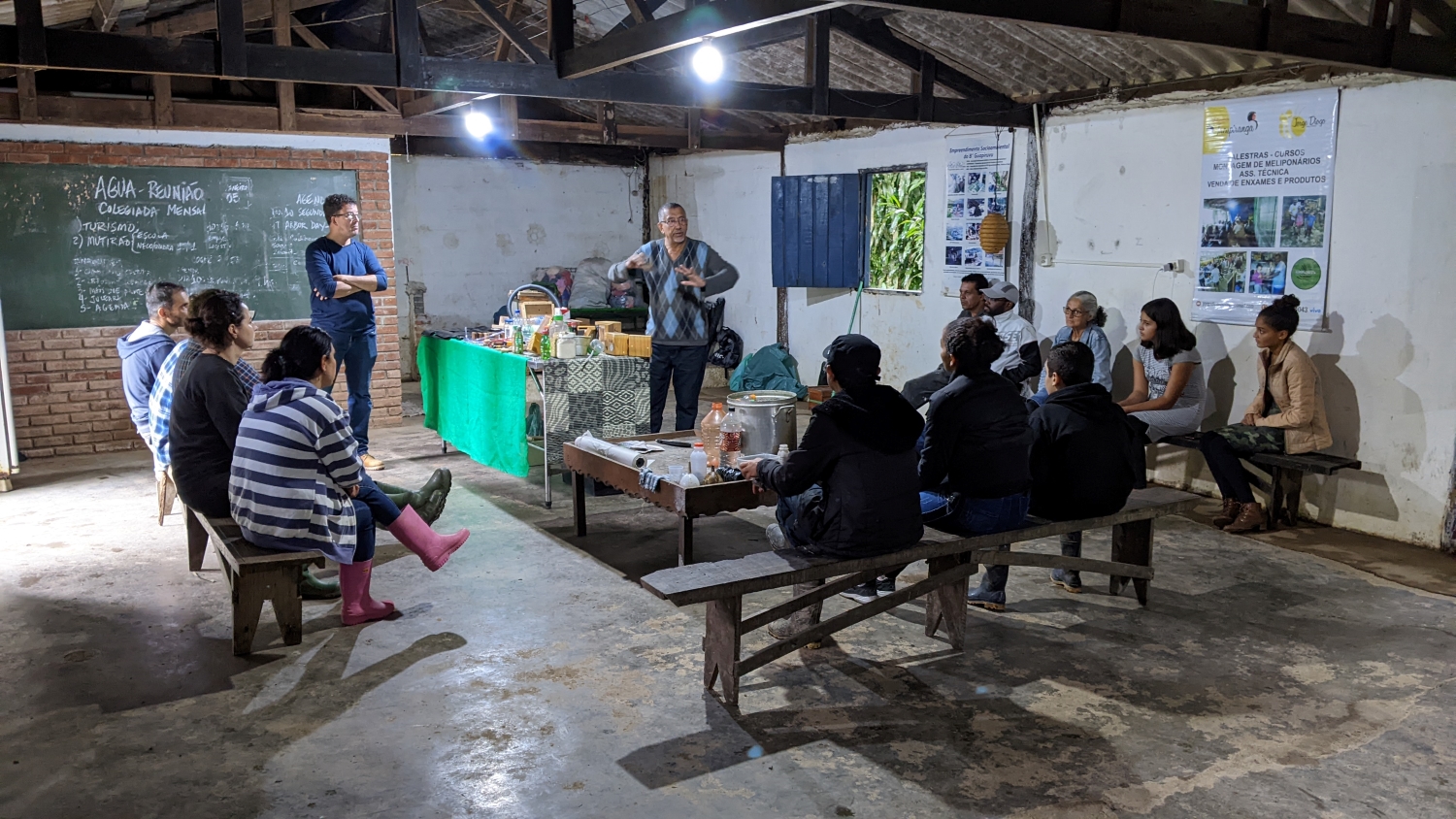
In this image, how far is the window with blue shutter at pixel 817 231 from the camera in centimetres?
1005

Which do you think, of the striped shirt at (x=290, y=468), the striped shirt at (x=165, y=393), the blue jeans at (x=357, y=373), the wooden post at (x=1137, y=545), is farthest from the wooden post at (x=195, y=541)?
the wooden post at (x=1137, y=545)

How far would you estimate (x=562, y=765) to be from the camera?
338 centimetres

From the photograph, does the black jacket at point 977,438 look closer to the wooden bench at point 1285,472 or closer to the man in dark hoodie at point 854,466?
the man in dark hoodie at point 854,466

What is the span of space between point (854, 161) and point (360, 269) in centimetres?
493

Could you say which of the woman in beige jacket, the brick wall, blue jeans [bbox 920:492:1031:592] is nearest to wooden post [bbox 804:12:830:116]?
the woman in beige jacket

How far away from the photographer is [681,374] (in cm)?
693

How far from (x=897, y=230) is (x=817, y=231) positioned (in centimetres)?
93

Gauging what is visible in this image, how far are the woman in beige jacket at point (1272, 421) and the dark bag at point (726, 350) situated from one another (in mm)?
6110

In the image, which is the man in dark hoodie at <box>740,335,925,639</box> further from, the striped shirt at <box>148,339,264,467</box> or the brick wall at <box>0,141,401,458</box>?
the brick wall at <box>0,141,401,458</box>

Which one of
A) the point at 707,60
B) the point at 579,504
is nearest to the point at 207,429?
the point at 579,504

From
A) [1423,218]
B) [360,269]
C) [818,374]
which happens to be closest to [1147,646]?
[1423,218]

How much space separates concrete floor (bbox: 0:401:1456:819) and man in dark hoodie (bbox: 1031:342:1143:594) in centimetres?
54

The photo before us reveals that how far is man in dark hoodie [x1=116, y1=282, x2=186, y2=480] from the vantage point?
5.87 meters

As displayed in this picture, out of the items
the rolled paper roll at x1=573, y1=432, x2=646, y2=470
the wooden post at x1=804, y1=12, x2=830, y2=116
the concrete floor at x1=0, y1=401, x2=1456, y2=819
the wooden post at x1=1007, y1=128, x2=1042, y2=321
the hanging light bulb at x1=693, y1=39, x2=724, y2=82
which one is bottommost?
the concrete floor at x1=0, y1=401, x2=1456, y2=819
